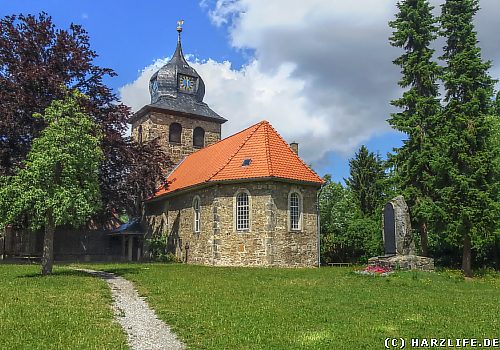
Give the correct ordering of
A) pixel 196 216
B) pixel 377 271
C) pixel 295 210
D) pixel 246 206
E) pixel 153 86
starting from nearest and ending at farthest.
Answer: pixel 377 271, pixel 246 206, pixel 295 210, pixel 196 216, pixel 153 86

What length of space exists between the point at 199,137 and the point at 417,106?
17668mm

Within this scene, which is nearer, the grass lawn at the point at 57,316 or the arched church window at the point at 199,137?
the grass lawn at the point at 57,316

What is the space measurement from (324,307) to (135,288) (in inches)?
250

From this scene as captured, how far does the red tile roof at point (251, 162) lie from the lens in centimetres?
2427

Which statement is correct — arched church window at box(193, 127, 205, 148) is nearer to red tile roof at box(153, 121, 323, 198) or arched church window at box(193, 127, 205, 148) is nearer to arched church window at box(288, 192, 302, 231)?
red tile roof at box(153, 121, 323, 198)

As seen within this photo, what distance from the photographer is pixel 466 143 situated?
2089 cm

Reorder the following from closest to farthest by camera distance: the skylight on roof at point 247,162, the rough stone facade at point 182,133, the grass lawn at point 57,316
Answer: the grass lawn at point 57,316 < the skylight on roof at point 247,162 < the rough stone facade at point 182,133

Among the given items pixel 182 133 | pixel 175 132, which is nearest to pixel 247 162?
pixel 182 133

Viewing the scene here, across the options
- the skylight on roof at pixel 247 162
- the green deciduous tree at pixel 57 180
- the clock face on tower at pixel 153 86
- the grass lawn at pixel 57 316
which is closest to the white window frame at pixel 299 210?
the skylight on roof at pixel 247 162

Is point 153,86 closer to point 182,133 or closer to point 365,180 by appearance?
point 182,133

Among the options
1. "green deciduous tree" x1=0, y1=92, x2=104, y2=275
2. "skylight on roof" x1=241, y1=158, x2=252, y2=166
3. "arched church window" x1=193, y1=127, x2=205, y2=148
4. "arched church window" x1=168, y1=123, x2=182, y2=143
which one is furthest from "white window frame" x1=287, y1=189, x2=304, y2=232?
"arched church window" x1=168, y1=123, x2=182, y2=143

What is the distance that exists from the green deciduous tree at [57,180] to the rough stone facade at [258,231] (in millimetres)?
8053

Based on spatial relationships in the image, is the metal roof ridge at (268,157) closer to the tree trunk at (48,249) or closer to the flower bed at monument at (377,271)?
the flower bed at monument at (377,271)

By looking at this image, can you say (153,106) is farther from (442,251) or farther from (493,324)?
(493,324)
